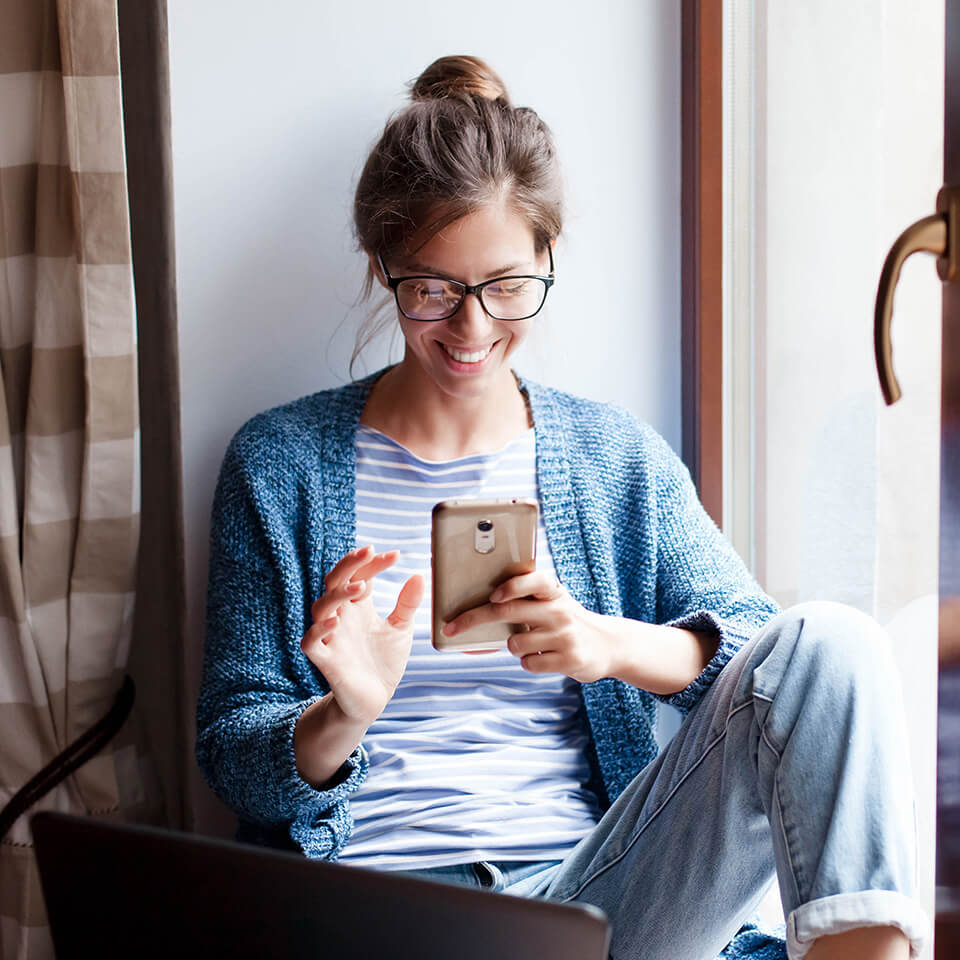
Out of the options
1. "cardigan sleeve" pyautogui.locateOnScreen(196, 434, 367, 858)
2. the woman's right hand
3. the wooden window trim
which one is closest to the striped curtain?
"cardigan sleeve" pyautogui.locateOnScreen(196, 434, 367, 858)

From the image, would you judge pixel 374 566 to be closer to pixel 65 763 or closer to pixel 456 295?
pixel 456 295

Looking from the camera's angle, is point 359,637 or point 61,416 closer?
point 359,637

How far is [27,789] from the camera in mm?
1215

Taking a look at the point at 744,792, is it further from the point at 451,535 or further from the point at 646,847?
the point at 451,535

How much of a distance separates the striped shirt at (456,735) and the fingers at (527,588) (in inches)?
7.8

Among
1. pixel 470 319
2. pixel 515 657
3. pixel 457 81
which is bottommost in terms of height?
pixel 515 657

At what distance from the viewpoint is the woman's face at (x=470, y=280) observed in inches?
42.7

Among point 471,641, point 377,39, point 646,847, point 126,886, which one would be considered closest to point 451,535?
point 471,641

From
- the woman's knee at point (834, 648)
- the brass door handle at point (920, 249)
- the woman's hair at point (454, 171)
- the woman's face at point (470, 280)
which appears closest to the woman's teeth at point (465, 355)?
the woman's face at point (470, 280)

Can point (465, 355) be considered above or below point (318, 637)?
above

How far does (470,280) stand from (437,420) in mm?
203

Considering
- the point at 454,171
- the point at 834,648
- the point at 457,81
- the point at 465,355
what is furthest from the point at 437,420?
the point at 834,648

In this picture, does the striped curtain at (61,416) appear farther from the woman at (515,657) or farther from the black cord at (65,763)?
the woman at (515,657)

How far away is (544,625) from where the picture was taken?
974 millimetres
